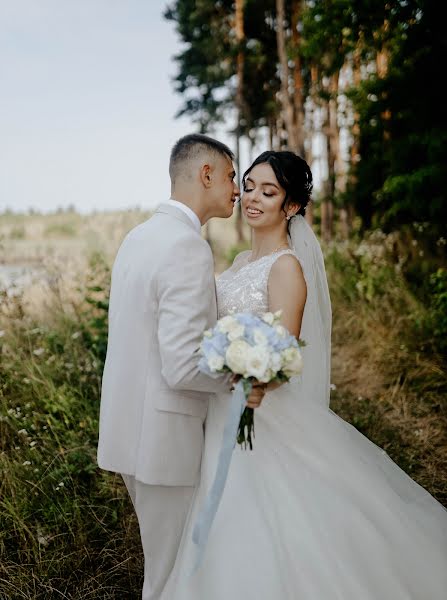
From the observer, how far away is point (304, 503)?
2.14 meters

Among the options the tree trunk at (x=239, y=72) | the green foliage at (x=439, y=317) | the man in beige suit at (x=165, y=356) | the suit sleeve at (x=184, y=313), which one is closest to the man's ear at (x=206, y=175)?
the man in beige suit at (x=165, y=356)

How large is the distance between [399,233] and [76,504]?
5773 millimetres

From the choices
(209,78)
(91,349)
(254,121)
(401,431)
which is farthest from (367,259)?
(254,121)

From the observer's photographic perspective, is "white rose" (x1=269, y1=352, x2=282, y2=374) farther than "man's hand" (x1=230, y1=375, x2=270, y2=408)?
No

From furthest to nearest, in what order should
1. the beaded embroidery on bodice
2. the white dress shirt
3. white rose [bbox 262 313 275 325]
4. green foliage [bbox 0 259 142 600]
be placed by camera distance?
green foliage [bbox 0 259 142 600], the beaded embroidery on bodice, the white dress shirt, white rose [bbox 262 313 275 325]

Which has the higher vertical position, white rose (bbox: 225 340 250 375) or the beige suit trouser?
white rose (bbox: 225 340 250 375)

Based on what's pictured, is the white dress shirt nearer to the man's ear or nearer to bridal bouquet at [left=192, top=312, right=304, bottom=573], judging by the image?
the man's ear

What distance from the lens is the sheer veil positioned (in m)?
2.67

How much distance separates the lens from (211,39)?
17531 millimetres

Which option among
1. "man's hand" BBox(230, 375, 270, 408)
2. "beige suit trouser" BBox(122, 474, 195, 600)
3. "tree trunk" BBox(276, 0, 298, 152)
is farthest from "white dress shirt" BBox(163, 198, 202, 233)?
"tree trunk" BBox(276, 0, 298, 152)

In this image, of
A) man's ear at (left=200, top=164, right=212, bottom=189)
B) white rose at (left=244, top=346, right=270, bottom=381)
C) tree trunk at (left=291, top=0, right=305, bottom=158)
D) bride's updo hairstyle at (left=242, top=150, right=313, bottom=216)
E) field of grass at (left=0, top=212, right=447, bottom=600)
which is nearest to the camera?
white rose at (left=244, top=346, right=270, bottom=381)

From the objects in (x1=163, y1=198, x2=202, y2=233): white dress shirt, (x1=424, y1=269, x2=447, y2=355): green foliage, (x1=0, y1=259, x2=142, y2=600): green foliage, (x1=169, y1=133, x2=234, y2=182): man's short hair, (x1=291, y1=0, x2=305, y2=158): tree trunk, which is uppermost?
(x1=291, y1=0, x2=305, y2=158): tree trunk

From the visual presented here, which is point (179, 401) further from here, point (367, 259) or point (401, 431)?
point (367, 259)

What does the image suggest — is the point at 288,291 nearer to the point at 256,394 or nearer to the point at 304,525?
the point at 256,394
